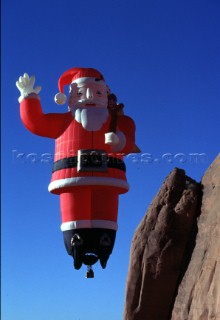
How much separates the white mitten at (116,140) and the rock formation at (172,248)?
2.35 meters

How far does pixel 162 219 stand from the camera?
14.7 meters

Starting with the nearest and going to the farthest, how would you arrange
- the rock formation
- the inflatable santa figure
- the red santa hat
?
the inflatable santa figure < the rock formation < the red santa hat

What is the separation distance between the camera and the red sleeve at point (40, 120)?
1379 cm

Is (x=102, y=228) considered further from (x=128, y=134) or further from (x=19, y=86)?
(x=19, y=86)

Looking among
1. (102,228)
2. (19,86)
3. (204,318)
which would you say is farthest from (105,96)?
(204,318)

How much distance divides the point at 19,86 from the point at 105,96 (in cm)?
196

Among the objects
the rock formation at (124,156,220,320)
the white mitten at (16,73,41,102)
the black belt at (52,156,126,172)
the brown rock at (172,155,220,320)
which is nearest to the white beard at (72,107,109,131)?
the black belt at (52,156,126,172)

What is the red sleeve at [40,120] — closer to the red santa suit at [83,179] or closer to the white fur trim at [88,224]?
the red santa suit at [83,179]

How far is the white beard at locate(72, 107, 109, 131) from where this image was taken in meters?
13.4

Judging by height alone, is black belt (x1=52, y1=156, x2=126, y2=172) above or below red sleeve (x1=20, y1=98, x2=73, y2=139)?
below

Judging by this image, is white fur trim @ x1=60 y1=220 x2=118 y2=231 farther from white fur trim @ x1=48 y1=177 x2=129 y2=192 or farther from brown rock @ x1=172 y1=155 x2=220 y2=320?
brown rock @ x1=172 y1=155 x2=220 y2=320

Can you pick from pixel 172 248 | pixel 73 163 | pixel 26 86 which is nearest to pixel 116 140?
pixel 73 163

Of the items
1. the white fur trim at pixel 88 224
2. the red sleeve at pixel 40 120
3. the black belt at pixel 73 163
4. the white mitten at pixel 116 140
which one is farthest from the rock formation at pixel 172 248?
the red sleeve at pixel 40 120

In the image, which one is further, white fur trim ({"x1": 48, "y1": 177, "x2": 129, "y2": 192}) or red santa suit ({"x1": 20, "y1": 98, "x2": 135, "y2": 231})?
red santa suit ({"x1": 20, "y1": 98, "x2": 135, "y2": 231})
